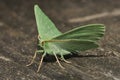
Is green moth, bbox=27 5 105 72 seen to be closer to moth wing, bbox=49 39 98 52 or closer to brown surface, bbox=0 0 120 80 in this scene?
moth wing, bbox=49 39 98 52

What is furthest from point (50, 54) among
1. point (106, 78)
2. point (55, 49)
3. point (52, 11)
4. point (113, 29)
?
point (52, 11)

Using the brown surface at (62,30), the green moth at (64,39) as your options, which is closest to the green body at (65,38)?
the green moth at (64,39)

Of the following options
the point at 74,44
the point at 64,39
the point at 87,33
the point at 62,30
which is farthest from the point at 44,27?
the point at 62,30

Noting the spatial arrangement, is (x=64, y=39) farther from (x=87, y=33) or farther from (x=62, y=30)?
(x=62, y=30)

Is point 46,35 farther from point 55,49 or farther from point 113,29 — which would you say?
point 113,29

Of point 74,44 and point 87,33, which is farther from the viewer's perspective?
point 74,44

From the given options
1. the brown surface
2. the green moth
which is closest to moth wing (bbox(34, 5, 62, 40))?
the green moth
